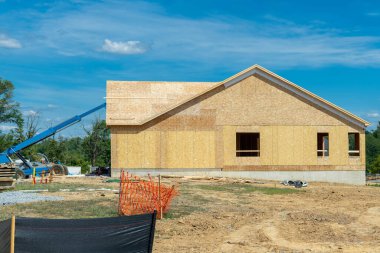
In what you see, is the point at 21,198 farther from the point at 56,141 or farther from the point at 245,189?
the point at 56,141

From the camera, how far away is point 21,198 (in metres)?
22.4

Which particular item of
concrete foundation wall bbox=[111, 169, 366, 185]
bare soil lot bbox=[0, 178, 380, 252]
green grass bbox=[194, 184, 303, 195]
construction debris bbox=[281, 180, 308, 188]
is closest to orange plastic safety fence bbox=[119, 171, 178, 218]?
bare soil lot bbox=[0, 178, 380, 252]

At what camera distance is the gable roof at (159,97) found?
123ft

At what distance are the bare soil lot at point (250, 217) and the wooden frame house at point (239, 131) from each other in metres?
8.71

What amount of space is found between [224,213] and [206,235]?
4221mm

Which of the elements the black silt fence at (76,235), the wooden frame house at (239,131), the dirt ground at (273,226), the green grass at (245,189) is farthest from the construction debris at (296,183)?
the black silt fence at (76,235)

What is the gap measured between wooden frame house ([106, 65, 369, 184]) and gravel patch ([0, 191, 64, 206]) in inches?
503

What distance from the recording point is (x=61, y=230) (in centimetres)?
848

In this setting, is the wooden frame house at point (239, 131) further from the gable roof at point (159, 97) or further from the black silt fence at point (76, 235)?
the black silt fence at point (76, 235)

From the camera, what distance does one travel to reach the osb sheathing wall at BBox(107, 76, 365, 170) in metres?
36.9

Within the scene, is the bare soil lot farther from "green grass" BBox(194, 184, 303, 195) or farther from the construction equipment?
the construction equipment

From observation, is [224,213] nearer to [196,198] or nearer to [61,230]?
[196,198]

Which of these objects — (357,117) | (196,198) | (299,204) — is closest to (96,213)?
(196,198)

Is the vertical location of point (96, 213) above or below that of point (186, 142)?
below
